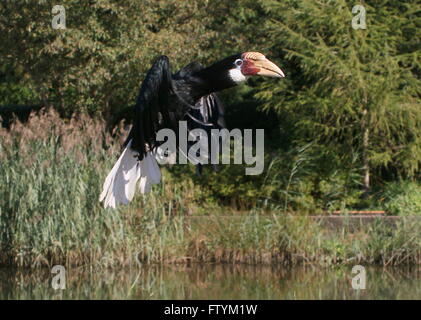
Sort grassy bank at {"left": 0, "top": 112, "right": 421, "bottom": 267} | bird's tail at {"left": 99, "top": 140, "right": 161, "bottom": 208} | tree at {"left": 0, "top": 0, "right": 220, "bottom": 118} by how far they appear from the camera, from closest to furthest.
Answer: bird's tail at {"left": 99, "top": 140, "right": 161, "bottom": 208} → grassy bank at {"left": 0, "top": 112, "right": 421, "bottom": 267} → tree at {"left": 0, "top": 0, "right": 220, "bottom": 118}

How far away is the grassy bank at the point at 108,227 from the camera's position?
37.4 ft

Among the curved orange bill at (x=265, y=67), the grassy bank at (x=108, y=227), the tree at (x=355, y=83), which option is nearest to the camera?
the curved orange bill at (x=265, y=67)

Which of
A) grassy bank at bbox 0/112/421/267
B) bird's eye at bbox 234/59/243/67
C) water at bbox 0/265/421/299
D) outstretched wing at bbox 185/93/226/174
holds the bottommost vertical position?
water at bbox 0/265/421/299

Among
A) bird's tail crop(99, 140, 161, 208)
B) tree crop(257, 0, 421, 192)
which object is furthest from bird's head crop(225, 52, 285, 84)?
tree crop(257, 0, 421, 192)

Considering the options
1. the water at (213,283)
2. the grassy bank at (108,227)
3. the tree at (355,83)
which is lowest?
the water at (213,283)

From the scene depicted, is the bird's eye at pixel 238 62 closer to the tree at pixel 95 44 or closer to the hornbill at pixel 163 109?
the hornbill at pixel 163 109

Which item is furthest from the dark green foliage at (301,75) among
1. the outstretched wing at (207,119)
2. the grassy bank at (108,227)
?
the outstretched wing at (207,119)

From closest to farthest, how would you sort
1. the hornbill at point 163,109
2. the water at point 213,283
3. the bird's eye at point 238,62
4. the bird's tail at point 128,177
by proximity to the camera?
1. the bird's eye at point 238,62
2. the hornbill at point 163,109
3. the bird's tail at point 128,177
4. the water at point 213,283

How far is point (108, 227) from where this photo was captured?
1155 cm

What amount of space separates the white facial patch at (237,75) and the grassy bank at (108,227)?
5084mm

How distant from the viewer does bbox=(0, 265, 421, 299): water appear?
36.0ft

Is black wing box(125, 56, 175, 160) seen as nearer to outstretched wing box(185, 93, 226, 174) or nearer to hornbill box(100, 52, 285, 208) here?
hornbill box(100, 52, 285, 208)

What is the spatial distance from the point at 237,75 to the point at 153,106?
712 mm
